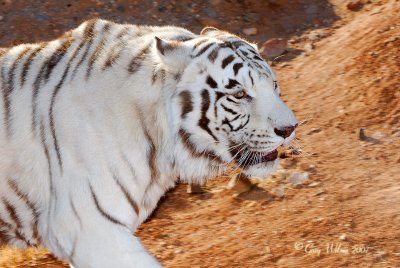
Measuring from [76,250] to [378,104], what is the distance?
2.82 meters

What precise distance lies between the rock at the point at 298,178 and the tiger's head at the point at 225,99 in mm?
1284

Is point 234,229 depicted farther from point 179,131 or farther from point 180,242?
point 179,131

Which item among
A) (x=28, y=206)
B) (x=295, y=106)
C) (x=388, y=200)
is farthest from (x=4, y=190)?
(x=295, y=106)

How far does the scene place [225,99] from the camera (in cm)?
299

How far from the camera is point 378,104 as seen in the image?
16.5 feet

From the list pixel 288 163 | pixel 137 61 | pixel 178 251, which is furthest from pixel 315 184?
pixel 137 61

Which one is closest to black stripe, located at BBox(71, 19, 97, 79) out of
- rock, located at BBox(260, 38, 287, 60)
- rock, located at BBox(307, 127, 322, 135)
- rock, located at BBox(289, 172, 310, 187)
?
rock, located at BBox(289, 172, 310, 187)

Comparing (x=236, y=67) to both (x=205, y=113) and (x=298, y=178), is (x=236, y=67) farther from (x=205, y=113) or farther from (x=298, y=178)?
(x=298, y=178)

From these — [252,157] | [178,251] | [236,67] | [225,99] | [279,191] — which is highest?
[236,67]

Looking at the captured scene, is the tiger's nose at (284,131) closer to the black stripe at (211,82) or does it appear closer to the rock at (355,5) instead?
the black stripe at (211,82)

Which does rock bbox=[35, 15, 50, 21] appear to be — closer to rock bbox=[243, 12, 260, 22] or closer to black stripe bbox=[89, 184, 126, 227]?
rock bbox=[243, 12, 260, 22]

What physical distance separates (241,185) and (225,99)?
1.47 meters

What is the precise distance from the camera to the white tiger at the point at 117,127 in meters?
2.89

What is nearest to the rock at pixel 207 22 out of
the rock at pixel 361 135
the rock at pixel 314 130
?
the rock at pixel 314 130
